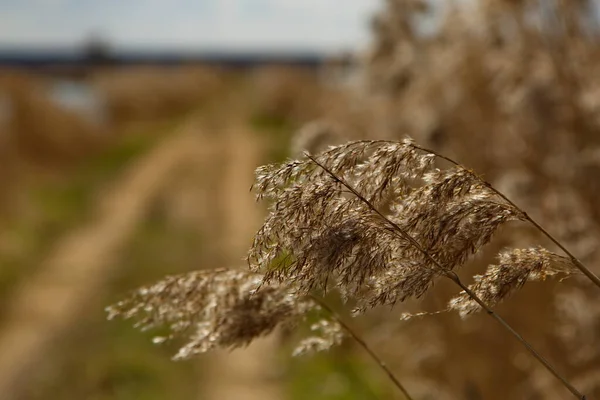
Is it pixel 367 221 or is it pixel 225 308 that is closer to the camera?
pixel 367 221

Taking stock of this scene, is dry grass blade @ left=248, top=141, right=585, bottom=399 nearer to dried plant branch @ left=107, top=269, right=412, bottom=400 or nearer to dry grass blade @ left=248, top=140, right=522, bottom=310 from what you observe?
dry grass blade @ left=248, top=140, right=522, bottom=310

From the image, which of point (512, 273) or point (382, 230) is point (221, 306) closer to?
point (382, 230)

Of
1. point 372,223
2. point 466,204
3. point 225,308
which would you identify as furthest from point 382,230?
point 225,308

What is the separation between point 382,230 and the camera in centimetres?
132

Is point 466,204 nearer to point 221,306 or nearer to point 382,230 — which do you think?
point 382,230

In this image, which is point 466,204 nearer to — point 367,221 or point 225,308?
point 367,221

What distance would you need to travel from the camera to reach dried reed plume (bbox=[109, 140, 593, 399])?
1297 millimetres

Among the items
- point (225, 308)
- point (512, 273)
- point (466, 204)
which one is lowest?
point (512, 273)

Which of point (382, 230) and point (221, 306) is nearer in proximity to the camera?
point (382, 230)

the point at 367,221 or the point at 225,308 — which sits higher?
the point at 225,308

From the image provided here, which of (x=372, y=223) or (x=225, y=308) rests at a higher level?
(x=225, y=308)

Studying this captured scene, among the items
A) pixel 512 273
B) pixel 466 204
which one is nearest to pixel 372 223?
pixel 466 204

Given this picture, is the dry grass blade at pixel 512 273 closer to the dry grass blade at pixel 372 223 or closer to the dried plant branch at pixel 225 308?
the dry grass blade at pixel 372 223

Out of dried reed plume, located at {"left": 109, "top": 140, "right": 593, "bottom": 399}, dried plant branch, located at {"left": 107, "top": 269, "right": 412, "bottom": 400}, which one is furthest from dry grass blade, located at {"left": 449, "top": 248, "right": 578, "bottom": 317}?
dried plant branch, located at {"left": 107, "top": 269, "right": 412, "bottom": 400}
